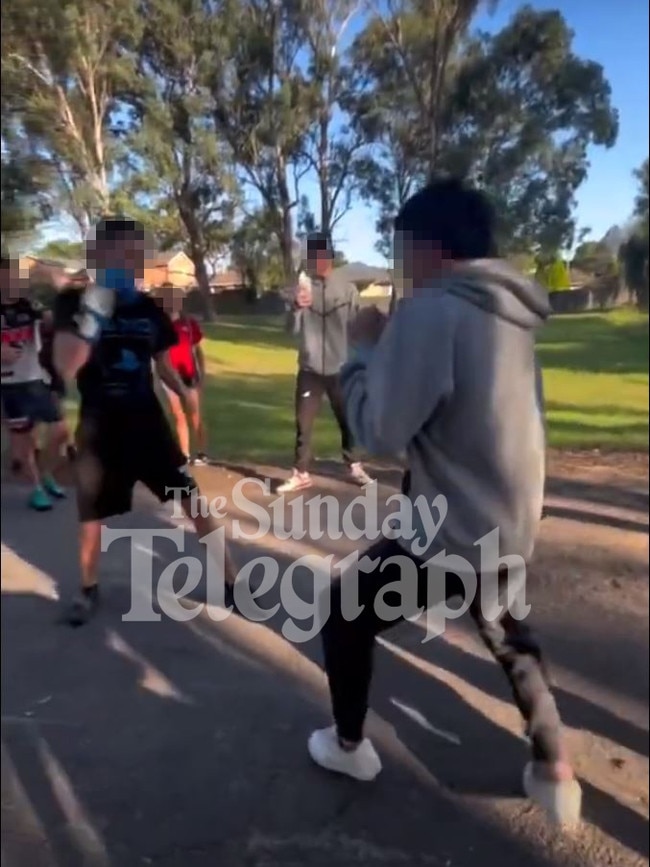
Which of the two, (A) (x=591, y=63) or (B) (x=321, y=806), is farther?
(B) (x=321, y=806)

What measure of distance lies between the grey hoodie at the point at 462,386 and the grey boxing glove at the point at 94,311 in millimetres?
426

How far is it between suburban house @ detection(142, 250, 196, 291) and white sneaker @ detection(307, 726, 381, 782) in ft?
4.33

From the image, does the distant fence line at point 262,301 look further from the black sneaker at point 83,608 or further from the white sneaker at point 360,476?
the black sneaker at point 83,608

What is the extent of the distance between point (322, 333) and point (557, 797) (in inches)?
65.4

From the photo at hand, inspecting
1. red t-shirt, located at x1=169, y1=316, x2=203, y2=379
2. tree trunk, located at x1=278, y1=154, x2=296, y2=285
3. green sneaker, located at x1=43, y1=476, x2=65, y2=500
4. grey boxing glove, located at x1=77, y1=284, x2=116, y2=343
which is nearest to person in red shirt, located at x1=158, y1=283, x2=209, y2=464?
red t-shirt, located at x1=169, y1=316, x2=203, y2=379

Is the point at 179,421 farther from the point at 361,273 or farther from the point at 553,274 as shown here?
the point at 553,274

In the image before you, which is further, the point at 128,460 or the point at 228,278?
the point at 128,460

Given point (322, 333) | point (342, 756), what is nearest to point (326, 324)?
point (322, 333)

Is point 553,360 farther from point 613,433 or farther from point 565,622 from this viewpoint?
point 613,433

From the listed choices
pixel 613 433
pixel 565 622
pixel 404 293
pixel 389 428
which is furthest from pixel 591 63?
pixel 613 433

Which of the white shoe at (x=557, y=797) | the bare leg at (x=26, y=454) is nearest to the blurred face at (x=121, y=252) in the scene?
the white shoe at (x=557, y=797)

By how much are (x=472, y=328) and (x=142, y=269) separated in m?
0.58

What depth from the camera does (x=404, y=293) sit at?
1.61m

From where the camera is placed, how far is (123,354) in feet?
5.97
